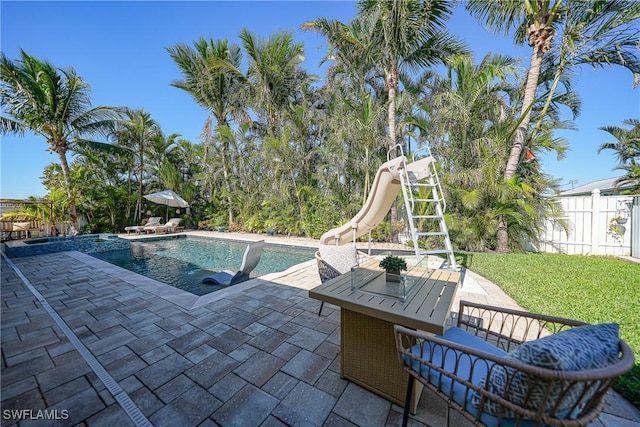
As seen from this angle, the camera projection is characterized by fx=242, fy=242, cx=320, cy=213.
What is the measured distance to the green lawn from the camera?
2830 mm

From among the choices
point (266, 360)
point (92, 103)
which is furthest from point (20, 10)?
point (266, 360)

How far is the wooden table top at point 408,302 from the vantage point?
Answer: 1.61 metres

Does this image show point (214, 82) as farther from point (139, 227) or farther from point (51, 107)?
point (139, 227)

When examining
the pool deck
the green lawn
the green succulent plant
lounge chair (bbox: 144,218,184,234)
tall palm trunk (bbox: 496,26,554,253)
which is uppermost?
tall palm trunk (bbox: 496,26,554,253)

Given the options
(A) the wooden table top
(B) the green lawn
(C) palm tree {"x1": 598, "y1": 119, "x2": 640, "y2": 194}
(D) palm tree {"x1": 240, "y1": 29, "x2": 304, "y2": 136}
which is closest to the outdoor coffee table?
(A) the wooden table top

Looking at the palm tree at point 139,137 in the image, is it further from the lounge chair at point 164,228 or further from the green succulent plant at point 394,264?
the green succulent plant at point 394,264

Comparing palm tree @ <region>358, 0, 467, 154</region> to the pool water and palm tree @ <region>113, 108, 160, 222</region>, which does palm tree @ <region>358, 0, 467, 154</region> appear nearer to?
the pool water

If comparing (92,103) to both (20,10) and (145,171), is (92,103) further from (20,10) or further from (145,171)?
(20,10)

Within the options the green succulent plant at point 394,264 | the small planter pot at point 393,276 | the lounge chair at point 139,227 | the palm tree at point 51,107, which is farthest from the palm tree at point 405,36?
the lounge chair at point 139,227

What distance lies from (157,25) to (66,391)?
30.1ft

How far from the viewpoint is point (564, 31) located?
6488mm

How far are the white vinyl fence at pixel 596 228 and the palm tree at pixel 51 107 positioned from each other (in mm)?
17430

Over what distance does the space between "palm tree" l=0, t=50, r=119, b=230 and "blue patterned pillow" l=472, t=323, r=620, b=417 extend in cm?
1456

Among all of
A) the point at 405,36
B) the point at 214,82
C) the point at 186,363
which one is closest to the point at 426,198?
the point at 405,36
